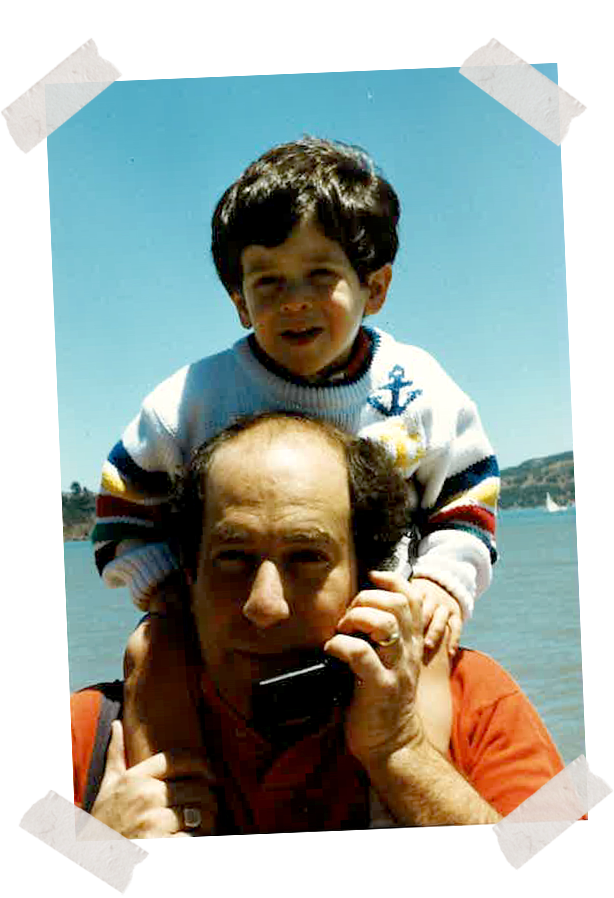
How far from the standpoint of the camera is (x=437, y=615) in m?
1.68

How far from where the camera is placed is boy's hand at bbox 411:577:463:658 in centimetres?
167

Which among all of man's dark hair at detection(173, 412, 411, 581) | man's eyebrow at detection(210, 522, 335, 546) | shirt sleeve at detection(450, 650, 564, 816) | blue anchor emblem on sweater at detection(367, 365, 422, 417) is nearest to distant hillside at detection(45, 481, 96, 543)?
man's dark hair at detection(173, 412, 411, 581)

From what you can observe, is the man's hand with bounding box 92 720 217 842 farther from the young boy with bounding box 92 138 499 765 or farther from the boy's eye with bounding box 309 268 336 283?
the boy's eye with bounding box 309 268 336 283

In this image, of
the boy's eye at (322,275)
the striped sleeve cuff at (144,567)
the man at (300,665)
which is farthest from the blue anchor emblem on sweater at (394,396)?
the striped sleeve cuff at (144,567)

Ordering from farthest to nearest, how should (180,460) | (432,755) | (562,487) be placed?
(562,487) → (180,460) → (432,755)

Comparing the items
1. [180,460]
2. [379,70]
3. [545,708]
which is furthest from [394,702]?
[379,70]

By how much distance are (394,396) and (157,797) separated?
2.52 feet

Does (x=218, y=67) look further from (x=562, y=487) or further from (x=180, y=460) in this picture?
(x=562, y=487)

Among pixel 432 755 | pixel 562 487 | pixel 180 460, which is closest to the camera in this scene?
pixel 432 755

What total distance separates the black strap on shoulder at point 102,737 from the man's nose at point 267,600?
1.02ft

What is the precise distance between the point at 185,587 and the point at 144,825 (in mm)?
382

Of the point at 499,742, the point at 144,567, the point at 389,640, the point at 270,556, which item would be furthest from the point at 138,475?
the point at 499,742

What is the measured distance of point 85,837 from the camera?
1634 mm

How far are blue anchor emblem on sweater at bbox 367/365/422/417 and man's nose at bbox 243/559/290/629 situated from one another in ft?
1.16
